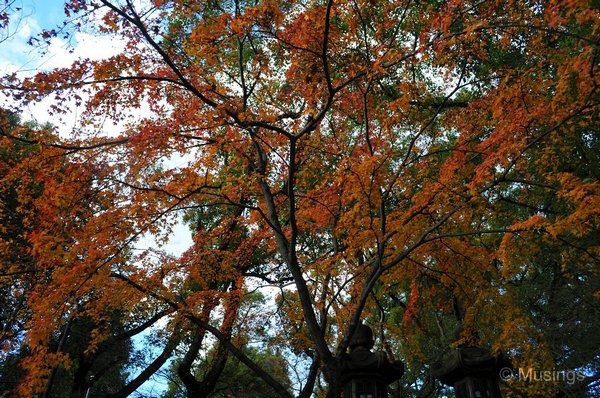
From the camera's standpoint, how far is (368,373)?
5219mm

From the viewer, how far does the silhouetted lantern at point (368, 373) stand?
516cm

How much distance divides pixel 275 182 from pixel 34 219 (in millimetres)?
6232

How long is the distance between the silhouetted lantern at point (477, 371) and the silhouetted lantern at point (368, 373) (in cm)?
71

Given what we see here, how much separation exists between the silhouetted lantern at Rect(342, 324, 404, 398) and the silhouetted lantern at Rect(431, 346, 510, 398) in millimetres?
711

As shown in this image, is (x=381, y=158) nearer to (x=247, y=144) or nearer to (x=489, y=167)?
(x=489, y=167)

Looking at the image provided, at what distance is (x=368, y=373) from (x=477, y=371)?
1.32m

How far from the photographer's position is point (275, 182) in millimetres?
10320

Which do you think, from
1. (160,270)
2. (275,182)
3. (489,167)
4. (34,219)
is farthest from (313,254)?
(34,219)

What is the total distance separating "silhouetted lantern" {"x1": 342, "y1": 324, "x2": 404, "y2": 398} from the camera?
5.16m

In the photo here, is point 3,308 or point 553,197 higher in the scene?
point 553,197

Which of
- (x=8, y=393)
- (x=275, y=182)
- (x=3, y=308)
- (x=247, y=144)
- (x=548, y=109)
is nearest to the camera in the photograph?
(x=548, y=109)

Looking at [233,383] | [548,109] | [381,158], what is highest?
[548,109]

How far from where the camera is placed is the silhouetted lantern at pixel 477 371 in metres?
5.20

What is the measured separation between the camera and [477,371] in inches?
205
